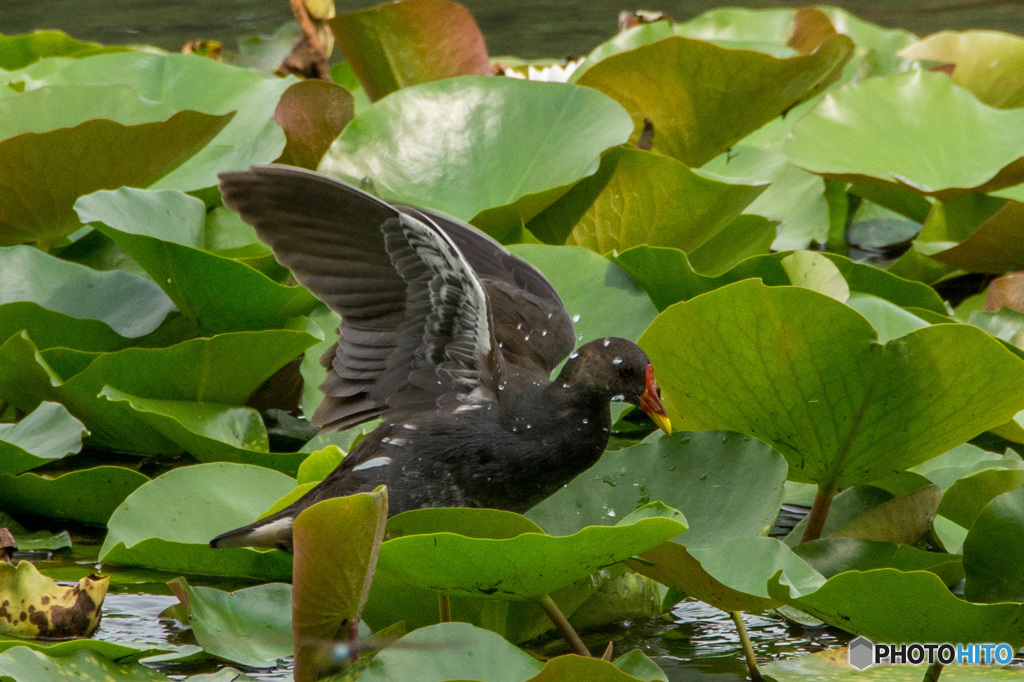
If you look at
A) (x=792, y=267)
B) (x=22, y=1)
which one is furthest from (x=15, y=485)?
(x=22, y=1)

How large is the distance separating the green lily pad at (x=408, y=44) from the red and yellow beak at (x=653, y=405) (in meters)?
1.22

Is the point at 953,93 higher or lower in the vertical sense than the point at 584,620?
higher

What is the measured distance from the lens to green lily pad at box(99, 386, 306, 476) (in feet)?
5.57

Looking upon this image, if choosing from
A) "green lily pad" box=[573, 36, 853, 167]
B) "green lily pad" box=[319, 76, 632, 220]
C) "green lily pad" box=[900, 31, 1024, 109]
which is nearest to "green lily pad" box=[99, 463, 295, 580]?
"green lily pad" box=[319, 76, 632, 220]

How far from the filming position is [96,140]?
1.91 meters

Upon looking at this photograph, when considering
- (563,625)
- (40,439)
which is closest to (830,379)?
(563,625)

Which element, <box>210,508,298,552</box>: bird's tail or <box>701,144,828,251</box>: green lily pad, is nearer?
<box>210,508,298,552</box>: bird's tail

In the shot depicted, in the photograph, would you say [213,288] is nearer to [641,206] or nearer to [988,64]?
[641,206]

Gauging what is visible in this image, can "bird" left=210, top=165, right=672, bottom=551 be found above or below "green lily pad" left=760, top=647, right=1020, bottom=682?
above

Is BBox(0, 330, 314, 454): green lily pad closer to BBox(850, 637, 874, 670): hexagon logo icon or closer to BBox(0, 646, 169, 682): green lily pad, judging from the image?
BBox(0, 646, 169, 682): green lily pad

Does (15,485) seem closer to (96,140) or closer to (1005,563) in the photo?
(96,140)

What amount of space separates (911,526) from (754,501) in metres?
A: 0.20

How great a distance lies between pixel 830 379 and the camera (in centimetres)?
136

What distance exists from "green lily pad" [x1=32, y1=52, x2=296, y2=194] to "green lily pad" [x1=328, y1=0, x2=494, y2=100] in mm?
163
